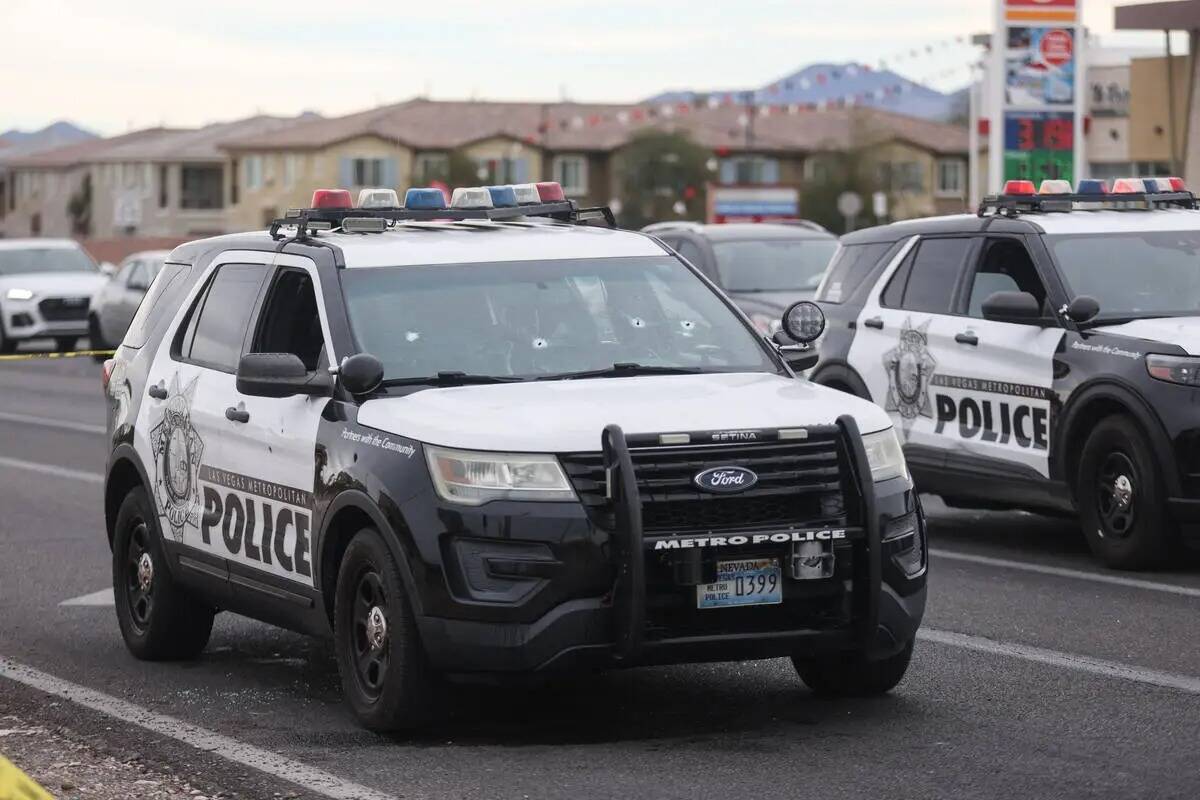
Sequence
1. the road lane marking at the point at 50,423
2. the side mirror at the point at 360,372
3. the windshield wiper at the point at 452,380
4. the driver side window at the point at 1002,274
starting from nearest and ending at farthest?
the side mirror at the point at 360,372, the windshield wiper at the point at 452,380, the driver side window at the point at 1002,274, the road lane marking at the point at 50,423

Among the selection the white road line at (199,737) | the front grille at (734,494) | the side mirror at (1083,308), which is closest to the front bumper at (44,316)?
the side mirror at (1083,308)

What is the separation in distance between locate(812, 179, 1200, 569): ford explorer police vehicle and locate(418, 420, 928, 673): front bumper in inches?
169

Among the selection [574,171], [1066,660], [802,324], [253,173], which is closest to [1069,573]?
[1066,660]

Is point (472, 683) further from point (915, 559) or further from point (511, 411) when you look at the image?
point (915, 559)

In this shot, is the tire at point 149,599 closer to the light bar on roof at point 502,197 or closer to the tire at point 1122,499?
the light bar on roof at point 502,197

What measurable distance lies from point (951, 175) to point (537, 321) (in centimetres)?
12048

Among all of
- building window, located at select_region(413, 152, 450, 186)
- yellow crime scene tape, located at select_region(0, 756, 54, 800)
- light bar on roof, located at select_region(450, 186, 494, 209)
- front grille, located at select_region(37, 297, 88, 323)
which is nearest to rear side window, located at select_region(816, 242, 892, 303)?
light bar on roof, located at select_region(450, 186, 494, 209)

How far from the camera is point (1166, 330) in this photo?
37.8 feet

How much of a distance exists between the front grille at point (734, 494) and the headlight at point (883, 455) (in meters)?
0.20

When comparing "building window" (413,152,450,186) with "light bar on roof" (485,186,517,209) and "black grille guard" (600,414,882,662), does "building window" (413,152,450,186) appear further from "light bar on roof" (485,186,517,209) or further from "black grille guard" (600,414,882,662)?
"black grille guard" (600,414,882,662)

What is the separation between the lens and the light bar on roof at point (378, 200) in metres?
9.29

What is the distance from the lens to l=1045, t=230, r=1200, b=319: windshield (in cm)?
1199

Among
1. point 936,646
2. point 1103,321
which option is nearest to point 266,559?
point 936,646

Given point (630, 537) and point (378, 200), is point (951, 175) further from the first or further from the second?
point (630, 537)
